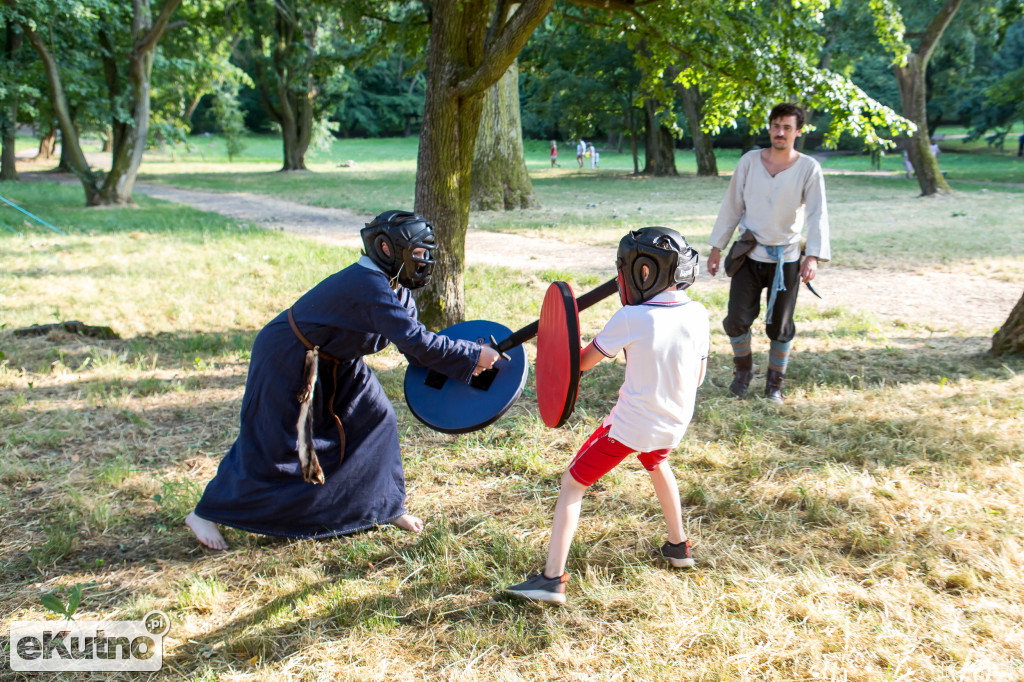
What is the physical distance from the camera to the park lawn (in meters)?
2.66

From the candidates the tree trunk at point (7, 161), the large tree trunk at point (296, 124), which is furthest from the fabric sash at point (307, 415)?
the large tree trunk at point (296, 124)

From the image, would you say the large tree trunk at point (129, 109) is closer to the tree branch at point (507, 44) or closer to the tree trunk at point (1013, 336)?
the tree branch at point (507, 44)

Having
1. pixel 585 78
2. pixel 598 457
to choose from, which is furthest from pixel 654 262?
pixel 585 78

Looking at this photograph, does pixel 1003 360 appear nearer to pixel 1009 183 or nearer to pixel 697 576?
pixel 697 576

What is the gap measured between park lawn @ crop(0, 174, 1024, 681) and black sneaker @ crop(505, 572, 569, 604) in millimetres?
67

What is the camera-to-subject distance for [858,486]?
12.4 ft

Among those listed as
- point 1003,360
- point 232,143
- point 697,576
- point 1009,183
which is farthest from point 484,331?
point 232,143

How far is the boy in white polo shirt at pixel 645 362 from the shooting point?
2689 millimetres

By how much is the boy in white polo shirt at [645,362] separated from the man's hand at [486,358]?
464 mm

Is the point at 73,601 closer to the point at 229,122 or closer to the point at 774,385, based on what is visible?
the point at 774,385

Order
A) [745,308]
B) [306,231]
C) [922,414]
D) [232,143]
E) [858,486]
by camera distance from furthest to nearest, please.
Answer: [232,143] < [306,231] < [745,308] < [922,414] < [858,486]

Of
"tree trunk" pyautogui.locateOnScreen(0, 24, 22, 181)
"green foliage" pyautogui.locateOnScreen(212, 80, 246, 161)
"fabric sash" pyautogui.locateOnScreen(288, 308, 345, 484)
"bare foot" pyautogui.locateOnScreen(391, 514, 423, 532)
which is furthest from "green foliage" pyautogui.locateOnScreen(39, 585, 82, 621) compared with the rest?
"green foliage" pyautogui.locateOnScreen(212, 80, 246, 161)

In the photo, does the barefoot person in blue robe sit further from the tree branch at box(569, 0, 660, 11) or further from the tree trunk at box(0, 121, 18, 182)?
the tree trunk at box(0, 121, 18, 182)

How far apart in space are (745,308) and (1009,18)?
916 centimetres
